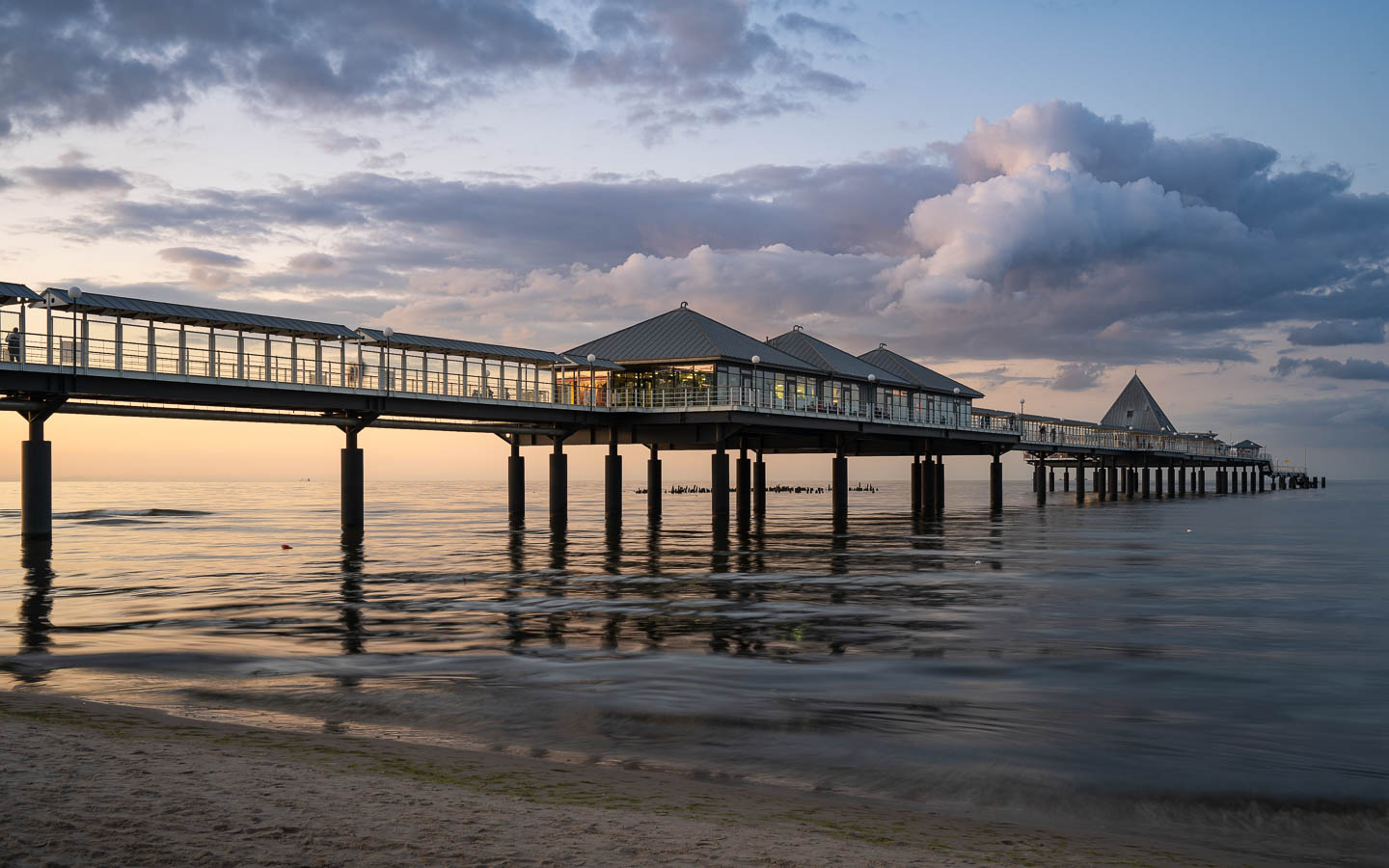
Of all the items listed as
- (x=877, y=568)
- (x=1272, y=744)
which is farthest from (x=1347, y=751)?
(x=877, y=568)

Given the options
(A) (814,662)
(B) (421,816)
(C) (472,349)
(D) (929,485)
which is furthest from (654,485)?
(B) (421,816)

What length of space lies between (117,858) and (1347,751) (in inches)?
563

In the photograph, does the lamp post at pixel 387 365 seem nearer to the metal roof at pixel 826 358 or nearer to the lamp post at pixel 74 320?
the lamp post at pixel 74 320

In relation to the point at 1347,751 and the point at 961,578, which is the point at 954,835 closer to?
the point at 1347,751

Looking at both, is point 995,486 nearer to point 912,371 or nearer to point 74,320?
point 912,371

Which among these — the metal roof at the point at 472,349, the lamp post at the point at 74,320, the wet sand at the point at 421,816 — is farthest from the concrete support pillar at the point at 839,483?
the wet sand at the point at 421,816

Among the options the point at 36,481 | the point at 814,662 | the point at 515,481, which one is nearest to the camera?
the point at 814,662

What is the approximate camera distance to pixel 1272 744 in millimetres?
14617

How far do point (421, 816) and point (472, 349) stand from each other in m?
51.6

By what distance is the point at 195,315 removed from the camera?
46.2 metres

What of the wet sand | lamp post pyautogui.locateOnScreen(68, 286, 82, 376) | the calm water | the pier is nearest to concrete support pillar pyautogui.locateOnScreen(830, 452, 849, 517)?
the pier

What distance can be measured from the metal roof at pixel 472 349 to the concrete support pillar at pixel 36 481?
48.2 feet

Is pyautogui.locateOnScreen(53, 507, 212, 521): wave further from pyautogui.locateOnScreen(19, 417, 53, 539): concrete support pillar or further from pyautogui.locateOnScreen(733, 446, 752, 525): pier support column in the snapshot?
pyautogui.locateOnScreen(733, 446, 752, 525): pier support column

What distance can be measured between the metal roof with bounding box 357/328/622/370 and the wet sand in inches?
1724
